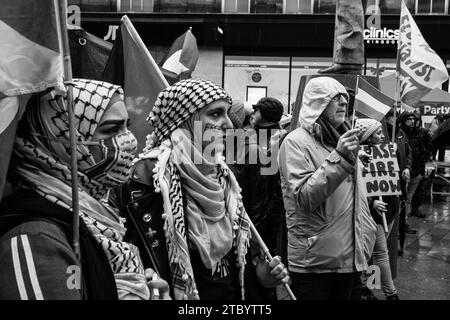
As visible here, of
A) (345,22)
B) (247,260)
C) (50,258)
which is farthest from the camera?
(345,22)

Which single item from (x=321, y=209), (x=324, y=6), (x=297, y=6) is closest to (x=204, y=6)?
(x=297, y=6)

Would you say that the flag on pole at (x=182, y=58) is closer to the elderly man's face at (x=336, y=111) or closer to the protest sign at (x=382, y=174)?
the protest sign at (x=382, y=174)

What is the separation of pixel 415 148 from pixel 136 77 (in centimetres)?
775

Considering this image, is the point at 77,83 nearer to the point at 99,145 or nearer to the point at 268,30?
the point at 99,145

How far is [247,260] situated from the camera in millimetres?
3010

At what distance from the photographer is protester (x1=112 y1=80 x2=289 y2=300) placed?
2650 millimetres

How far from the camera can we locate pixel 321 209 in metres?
3.73

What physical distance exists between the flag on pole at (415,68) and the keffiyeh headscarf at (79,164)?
565 centimetres

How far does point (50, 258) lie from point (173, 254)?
105cm

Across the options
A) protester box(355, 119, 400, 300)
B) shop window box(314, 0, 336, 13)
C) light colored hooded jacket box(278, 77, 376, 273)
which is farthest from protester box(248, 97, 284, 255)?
shop window box(314, 0, 336, 13)

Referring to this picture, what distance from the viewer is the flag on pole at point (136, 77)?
430cm

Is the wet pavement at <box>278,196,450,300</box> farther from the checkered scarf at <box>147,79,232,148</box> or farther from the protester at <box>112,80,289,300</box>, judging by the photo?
the checkered scarf at <box>147,79,232,148</box>

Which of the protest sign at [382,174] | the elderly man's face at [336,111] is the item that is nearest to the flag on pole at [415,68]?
the protest sign at [382,174]
